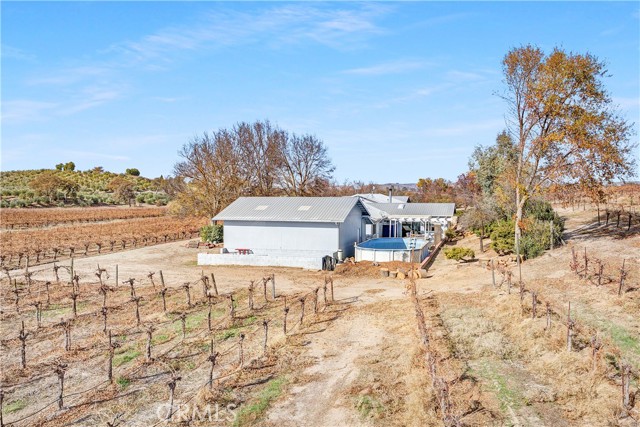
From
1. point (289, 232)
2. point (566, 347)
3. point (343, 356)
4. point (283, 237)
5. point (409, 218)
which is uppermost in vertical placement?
point (409, 218)

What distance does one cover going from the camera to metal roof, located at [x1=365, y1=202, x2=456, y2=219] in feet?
138

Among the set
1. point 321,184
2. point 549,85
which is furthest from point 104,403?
point 321,184

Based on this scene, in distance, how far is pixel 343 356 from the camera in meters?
13.2

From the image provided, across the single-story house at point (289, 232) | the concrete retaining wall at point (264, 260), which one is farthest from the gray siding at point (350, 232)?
the concrete retaining wall at point (264, 260)

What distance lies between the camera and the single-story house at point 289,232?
29984 millimetres

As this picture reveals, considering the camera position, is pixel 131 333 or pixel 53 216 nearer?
pixel 131 333

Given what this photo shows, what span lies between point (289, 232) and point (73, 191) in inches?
2756

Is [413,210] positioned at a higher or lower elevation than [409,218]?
higher

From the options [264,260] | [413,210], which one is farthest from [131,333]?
[413,210]

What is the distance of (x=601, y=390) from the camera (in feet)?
33.2

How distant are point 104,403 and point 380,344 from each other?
762cm

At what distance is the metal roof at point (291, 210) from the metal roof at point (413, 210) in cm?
732

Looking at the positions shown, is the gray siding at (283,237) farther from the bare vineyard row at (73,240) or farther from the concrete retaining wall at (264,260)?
the bare vineyard row at (73,240)

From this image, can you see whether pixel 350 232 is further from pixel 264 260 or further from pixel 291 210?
pixel 264 260
